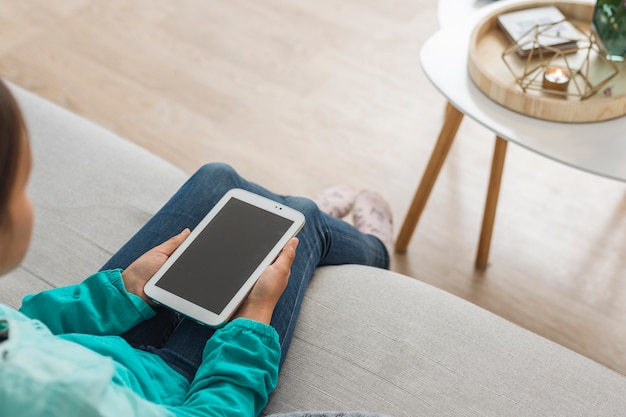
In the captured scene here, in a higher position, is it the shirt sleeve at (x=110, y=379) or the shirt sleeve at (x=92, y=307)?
the shirt sleeve at (x=110, y=379)

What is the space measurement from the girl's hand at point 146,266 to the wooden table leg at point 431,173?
2.01 feet

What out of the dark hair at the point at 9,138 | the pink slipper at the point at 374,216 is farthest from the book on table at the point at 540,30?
the dark hair at the point at 9,138

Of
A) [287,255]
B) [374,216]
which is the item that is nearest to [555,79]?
[374,216]

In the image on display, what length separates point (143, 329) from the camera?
3.17 feet

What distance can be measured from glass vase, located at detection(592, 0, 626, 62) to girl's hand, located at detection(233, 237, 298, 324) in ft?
2.32

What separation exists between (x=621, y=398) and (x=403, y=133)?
1029 millimetres

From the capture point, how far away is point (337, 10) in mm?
2188

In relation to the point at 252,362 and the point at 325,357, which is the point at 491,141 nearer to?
the point at 325,357

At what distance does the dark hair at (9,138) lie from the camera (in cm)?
61

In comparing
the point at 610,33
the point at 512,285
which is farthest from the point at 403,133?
the point at 610,33

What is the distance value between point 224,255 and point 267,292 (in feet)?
0.35

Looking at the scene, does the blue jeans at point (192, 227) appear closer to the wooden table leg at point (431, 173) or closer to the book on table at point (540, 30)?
the wooden table leg at point (431, 173)

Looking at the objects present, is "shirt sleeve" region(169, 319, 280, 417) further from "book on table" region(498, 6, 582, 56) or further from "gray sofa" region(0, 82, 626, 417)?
"book on table" region(498, 6, 582, 56)

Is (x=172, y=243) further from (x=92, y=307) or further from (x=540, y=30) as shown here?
(x=540, y=30)
